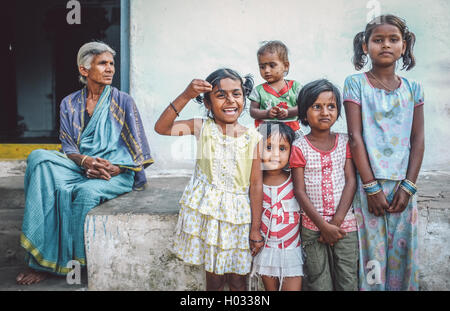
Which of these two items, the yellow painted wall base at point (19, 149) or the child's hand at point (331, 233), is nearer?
the child's hand at point (331, 233)

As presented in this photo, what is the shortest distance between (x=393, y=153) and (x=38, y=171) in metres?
2.28

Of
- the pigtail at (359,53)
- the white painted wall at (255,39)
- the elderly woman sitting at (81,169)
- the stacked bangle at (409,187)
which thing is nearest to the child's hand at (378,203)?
the stacked bangle at (409,187)

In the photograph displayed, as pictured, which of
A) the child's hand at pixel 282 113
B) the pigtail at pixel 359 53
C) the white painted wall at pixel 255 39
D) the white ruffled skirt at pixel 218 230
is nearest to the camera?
the white ruffled skirt at pixel 218 230

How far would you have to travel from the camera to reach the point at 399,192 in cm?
206

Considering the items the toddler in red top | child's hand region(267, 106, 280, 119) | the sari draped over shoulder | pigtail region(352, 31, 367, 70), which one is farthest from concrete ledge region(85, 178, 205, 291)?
pigtail region(352, 31, 367, 70)

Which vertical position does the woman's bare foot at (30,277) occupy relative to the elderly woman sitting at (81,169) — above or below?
below

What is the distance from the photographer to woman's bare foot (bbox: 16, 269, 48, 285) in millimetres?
2434

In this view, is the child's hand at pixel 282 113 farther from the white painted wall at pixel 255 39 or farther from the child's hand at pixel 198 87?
the white painted wall at pixel 255 39

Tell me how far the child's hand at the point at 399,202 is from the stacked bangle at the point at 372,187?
0.11 m

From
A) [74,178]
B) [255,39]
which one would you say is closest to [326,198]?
[74,178]

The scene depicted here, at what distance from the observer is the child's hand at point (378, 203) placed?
2053 millimetres

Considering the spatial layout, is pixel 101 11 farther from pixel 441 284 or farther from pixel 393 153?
pixel 441 284

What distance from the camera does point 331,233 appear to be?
1.99 meters

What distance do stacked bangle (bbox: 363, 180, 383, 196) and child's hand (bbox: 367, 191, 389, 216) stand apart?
2 centimetres
